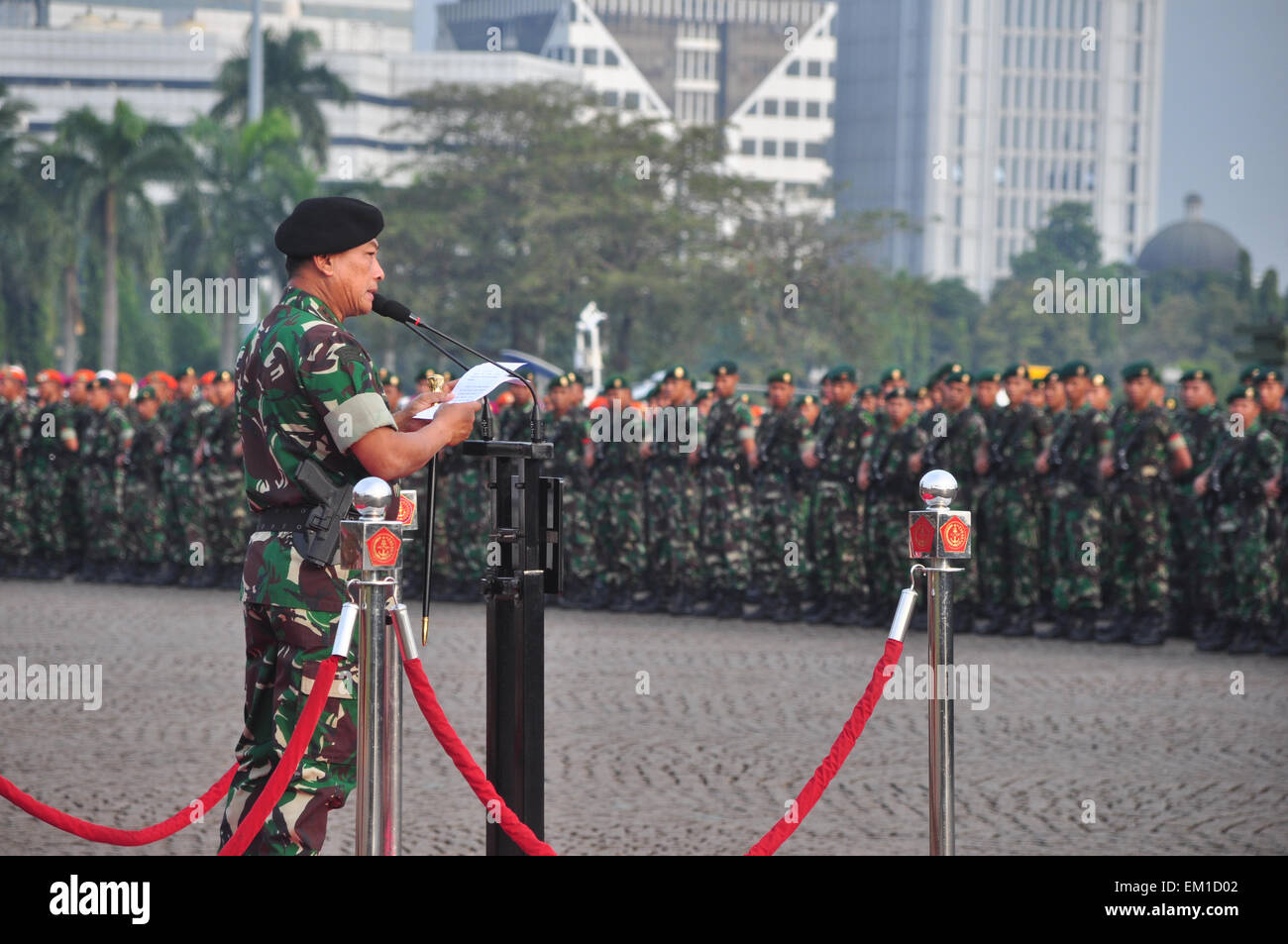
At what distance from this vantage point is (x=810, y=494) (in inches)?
619

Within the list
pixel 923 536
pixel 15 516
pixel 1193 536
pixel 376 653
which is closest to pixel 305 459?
pixel 376 653

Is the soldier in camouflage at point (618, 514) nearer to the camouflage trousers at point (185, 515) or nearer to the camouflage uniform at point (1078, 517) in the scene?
the camouflage uniform at point (1078, 517)

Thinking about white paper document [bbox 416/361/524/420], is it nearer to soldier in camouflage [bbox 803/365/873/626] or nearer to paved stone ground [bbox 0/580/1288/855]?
paved stone ground [bbox 0/580/1288/855]

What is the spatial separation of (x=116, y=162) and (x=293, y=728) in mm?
43377

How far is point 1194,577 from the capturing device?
13.8 meters

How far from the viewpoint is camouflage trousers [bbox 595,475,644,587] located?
1633 cm

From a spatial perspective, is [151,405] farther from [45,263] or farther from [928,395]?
[45,263]

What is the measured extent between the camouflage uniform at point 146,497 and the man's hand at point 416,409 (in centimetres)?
1400

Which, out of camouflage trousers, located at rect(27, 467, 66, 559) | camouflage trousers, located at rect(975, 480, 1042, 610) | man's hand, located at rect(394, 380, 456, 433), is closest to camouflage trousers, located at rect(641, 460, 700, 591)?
camouflage trousers, located at rect(975, 480, 1042, 610)

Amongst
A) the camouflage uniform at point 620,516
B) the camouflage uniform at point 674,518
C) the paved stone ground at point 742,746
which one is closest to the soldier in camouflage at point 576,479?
the camouflage uniform at point 620,516

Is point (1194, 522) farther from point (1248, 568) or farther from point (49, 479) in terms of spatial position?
point (49, 479)

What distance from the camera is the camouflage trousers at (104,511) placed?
734 inches

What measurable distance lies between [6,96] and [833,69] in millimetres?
107635
